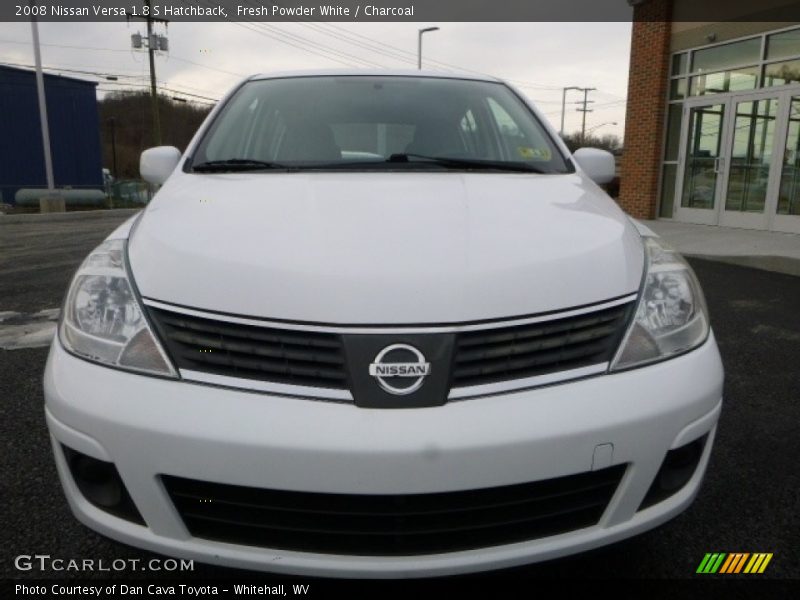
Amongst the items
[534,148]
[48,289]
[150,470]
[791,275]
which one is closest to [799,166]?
[791,275]

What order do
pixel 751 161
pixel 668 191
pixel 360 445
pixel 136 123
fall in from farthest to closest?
pixel 136 123 → pixel 668 191 → pixel 751 161 → pixel 360 445

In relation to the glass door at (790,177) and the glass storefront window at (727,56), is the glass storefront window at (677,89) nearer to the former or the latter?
the glass storefront window at (727,56)

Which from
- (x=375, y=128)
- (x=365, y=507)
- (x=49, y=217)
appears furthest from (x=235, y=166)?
(x=49, y=217)

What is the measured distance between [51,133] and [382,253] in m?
26.1

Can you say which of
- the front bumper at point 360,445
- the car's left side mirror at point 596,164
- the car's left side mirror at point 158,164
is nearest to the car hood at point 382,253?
the front bumper at point 360,445

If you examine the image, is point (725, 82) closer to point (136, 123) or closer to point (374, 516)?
point (374, 516)

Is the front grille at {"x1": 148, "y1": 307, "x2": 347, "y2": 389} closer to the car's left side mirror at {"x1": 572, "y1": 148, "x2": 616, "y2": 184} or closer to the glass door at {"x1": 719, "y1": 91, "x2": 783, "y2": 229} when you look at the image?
the car's left side mirror at {"x1": 572, "y1": 148, "x2": 616, "y2": 184}

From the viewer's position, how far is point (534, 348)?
1.42 meters

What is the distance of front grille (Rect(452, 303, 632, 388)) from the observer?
138 cm

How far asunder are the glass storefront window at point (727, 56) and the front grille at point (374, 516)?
11374mm

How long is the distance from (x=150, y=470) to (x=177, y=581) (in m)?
0.55

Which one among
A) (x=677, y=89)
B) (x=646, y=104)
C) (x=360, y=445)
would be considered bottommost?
(x=360, y=445)

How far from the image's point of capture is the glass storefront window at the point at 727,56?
10.4 metres

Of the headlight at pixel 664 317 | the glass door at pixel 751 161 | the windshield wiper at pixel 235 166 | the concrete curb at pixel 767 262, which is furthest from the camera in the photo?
the glass door at pixel 751 161
